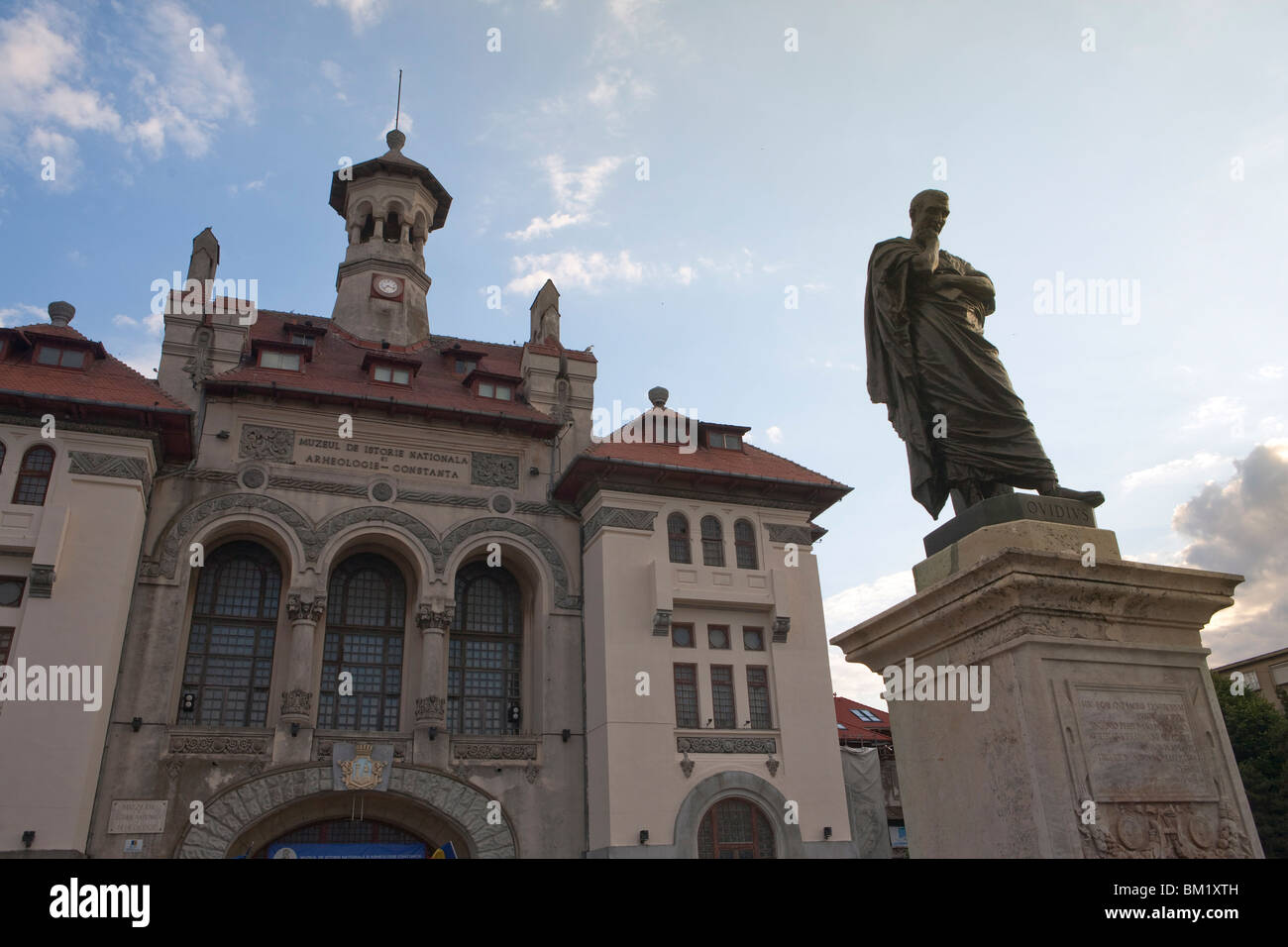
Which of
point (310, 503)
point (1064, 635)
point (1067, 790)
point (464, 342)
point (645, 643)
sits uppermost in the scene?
point (464, 342)

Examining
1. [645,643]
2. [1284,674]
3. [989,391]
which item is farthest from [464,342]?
[1284,674]

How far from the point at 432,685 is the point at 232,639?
5.32 metres

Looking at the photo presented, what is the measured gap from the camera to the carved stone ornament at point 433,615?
2438 cm

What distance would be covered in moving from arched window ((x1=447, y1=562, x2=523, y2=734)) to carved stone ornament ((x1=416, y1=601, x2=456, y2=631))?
0.97 meters

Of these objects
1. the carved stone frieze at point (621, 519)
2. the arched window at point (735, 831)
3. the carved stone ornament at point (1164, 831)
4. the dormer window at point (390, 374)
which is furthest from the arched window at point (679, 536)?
the carved stone ornament at point (1164, 831)

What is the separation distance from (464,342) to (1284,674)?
132 feet

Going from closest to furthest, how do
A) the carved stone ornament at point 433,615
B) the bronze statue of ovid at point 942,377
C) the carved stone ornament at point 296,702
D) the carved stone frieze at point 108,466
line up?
the bronze statue of ovid at point 942,377 < the carved stone frieze at point 108,466 < the carved stone ornament at point 296,702 < the carved stone ornament at point 433,615

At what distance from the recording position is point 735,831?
23891 millimetres

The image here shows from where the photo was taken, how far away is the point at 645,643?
24906 mm

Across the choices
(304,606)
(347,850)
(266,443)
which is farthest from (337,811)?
(266,443)

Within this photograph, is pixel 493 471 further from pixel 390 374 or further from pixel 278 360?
pixel 278 360

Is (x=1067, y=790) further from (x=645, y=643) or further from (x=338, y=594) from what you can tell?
(x=338, y=594)

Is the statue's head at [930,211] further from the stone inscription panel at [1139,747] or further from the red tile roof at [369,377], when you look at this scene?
the red tile roof at [369,377]

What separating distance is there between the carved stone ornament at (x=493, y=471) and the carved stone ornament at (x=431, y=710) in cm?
627
